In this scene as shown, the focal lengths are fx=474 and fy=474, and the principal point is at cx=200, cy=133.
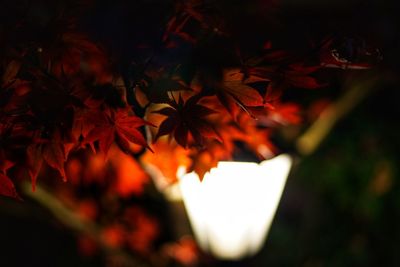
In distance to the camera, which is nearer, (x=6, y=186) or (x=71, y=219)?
(x=6, y=186)

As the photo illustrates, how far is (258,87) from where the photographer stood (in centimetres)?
227

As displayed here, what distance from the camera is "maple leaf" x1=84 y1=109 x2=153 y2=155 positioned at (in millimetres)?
2102

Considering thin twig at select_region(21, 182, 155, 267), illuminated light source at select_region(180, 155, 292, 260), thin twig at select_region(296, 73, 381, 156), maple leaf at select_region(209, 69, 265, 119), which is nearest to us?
maple leaf at select_region(209, 69, 265, 119)

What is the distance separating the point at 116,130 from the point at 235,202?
3.25 ft

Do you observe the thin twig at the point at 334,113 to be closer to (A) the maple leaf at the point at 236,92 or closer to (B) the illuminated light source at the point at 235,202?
(B) the illuminated light source at the point at 235,202

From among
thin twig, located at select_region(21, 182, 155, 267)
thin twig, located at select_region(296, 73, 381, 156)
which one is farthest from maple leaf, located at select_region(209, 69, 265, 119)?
thin twig, located at select_region(21, 182, 155, 267)

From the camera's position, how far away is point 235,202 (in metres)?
2.82

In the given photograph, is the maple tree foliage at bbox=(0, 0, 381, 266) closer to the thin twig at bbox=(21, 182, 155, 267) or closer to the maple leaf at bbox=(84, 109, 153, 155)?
the maple leaf at bbox=(84, 109, 153, 155)

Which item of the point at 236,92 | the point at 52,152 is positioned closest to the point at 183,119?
the point at 236,92

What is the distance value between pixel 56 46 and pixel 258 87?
3.17 ft

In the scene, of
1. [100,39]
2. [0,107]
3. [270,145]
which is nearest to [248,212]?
[270,145]

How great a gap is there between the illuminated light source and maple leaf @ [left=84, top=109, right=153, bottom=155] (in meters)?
0.72

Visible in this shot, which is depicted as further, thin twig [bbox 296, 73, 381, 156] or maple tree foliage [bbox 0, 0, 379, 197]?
thin twig [bbox 296, 73, 381, 156]

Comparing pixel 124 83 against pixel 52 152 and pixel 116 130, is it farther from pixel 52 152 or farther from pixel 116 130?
pixel 52 152
